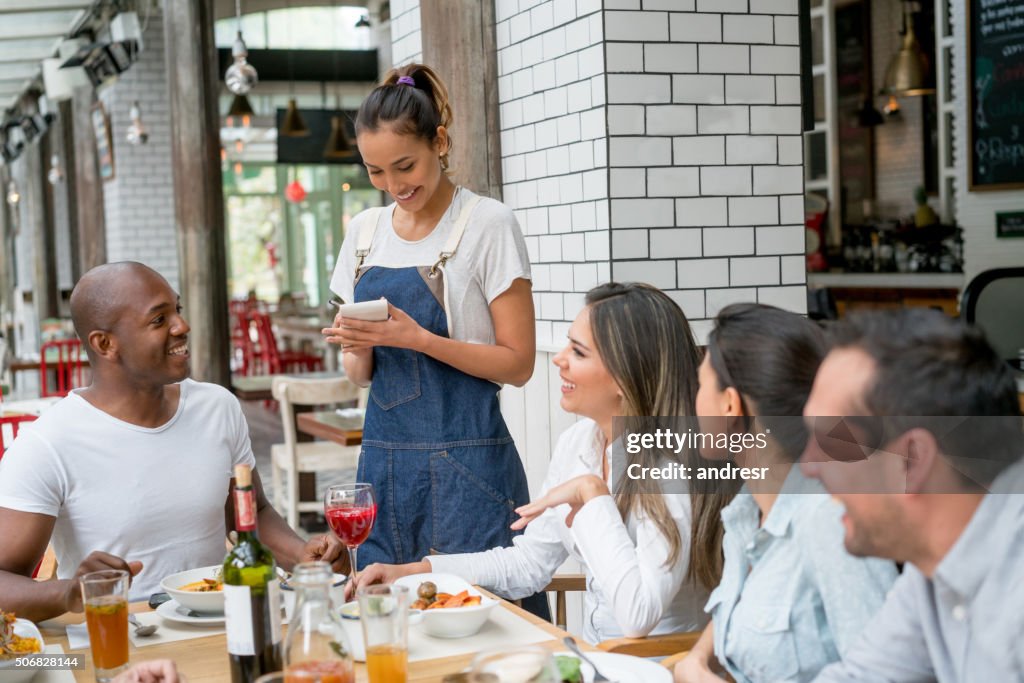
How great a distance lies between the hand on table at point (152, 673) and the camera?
163 centimetres

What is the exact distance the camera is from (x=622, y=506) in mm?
2250

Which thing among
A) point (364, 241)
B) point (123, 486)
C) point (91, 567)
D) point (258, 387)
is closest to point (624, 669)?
point (91, 567)

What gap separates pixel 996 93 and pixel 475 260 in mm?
5968

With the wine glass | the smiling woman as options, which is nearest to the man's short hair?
the wine glass

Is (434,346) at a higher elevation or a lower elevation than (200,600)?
higher

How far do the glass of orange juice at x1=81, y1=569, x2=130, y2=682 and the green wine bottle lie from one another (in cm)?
22

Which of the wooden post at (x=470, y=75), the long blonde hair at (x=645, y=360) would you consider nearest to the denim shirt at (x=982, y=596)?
the long blonde hair at (x=645, y=360)

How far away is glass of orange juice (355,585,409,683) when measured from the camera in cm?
149

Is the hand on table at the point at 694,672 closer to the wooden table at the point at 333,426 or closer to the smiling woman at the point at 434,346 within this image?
the smiling woman at the point at 434,346

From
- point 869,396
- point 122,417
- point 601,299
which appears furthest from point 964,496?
point 122,417

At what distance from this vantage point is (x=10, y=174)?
21.2 m

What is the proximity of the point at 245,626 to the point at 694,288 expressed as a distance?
240cm

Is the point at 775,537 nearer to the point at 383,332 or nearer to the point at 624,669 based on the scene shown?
the point at 624,669

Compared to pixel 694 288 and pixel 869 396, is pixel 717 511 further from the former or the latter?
pixel 694 288
